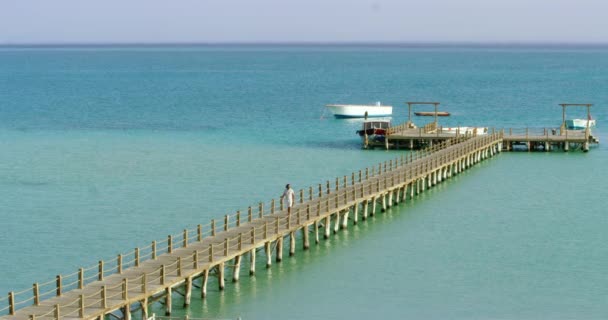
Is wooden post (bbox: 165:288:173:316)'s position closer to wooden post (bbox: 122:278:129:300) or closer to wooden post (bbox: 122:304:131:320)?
wooden post (bbox: 122:304:131:320)

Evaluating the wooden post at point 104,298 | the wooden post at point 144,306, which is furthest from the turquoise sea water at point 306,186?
the wooden post at point 104,298

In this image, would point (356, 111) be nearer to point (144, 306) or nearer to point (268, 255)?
point (268, 255)

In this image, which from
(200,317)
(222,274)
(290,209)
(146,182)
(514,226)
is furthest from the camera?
(146,182)

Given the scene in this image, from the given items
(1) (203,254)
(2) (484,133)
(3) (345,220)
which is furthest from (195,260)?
(2) (484,133)

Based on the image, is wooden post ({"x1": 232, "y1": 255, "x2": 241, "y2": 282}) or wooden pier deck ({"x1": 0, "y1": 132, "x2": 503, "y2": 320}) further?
wooden post ({"x1": 232, "y1": 255, "x2": 241, "y2": 282})

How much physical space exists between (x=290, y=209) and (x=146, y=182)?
21.0 meters

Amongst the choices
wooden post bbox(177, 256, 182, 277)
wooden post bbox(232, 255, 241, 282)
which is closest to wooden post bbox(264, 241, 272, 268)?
wooden post bbox(232, 255, 241, 282)

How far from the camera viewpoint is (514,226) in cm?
5100

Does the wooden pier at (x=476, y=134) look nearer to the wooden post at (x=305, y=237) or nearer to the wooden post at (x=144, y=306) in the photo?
the wooden post at (x=305, y=237)

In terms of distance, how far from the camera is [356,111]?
111 meters

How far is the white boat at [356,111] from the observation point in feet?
360

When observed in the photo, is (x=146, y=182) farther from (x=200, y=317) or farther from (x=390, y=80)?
(x=390, y=80)

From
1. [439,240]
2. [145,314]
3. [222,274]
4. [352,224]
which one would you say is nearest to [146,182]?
[352,224]

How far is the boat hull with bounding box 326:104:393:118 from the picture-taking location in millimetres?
109750
